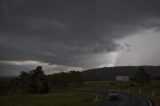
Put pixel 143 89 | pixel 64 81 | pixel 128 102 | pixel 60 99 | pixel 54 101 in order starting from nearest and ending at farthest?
pixel 128 102 < pixel 54 101 < pixel 60 99 < pixel 143 89 < pixel 64 81

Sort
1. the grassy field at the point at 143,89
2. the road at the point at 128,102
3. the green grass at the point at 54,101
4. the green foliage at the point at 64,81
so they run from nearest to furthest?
the road at the point at 128,102 < the green grass at the point at 54,101 < the grassy field at the point at 143,89 < the green foliage at the point at 64,81

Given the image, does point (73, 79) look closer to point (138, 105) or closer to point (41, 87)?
point (41, 87)

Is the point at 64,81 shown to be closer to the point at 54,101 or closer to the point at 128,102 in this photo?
the point at 54,101

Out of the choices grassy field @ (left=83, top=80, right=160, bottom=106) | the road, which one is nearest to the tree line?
grassy field @ (left=83, top=80, right=160, bottom=106)

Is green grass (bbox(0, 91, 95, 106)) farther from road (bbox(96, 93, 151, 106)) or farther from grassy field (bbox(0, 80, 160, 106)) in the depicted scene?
road (bbox(96, 93, 151, 106))

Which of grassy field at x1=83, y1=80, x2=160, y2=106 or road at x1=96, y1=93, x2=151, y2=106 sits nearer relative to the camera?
road at x1=96, y1=93, x2=151, y2=106

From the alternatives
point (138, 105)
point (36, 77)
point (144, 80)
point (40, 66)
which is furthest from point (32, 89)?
point (138, 105)

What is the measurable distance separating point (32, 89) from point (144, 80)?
49.0 metres

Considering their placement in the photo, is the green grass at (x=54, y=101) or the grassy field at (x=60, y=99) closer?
the green grass at (x=54, y=101)

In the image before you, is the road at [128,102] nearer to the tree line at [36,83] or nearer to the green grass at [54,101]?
the green grass at [54,101]

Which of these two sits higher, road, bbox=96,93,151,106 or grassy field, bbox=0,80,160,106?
road, bbox=96,93,151,106

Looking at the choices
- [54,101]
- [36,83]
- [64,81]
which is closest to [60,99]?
[54,101]

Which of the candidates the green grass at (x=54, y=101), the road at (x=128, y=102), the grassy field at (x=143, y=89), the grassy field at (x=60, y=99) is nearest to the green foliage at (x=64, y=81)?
the grassy field at (x=143, y=89)

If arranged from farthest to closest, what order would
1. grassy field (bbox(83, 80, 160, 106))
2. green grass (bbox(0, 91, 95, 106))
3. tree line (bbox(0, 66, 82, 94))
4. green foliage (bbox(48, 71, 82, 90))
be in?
green foliage (bbox(48, 71, 82, 90)) < tree line (bbox(0, 66, 82, 94)) < grassy field (bbox(83, 80, 160, 106)) < green grass (bbox(0, 91, 95, 106))
